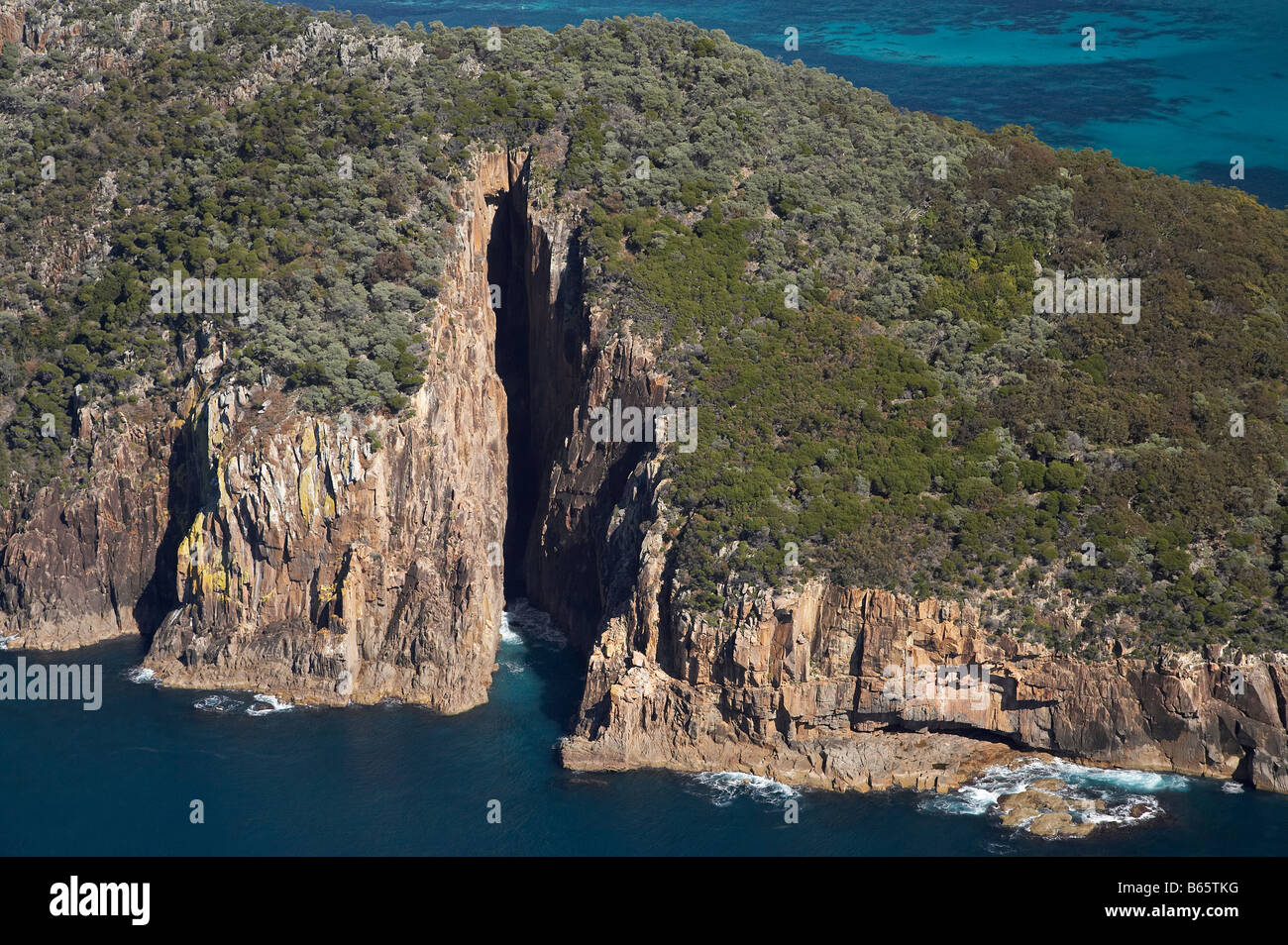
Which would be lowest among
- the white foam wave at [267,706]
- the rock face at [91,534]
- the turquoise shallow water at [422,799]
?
the turquoise shallow water at [422,799]

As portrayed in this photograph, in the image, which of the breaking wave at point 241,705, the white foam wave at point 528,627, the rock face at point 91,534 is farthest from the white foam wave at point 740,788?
the rock face at point 91,534

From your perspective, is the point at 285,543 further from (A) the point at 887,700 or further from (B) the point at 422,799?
(A) the point at 887,700

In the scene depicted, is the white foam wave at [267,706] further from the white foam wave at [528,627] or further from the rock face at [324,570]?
the white foam wave at [528,627]
